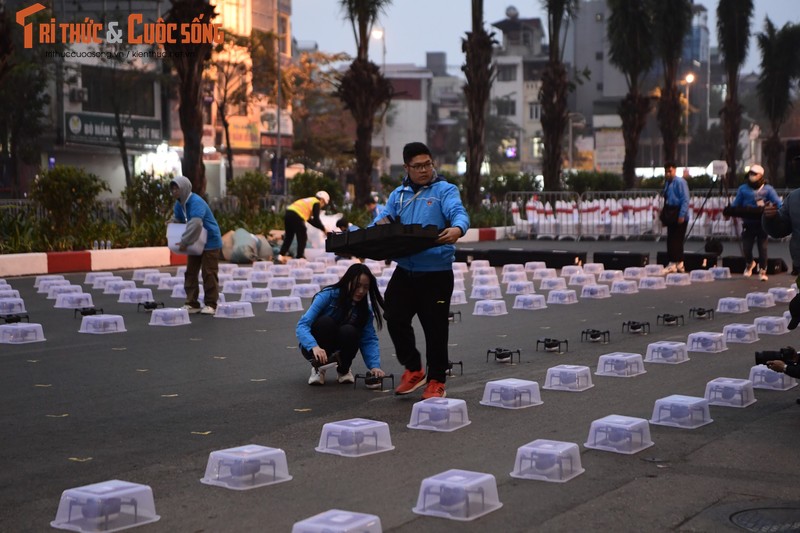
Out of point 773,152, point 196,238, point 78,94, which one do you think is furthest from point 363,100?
point 773,152

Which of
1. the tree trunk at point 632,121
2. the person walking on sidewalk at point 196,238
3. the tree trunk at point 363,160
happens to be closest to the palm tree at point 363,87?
the tree trunk at point 363,160

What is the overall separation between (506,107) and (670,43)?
69227mm

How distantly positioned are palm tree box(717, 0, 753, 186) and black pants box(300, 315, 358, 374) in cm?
4890

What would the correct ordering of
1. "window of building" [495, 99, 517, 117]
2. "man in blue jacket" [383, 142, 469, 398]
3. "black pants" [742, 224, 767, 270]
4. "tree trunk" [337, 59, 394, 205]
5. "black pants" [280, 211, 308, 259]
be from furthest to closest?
"window of building" [495, 99, 517, 117] → "tree trunk" [337, 59, 394, 205] → "black pants" [280, 211, 308, 259] → "black pants" [742, 224, 767, 270] → "man in blue jacket" [383, 142, 469, 398]

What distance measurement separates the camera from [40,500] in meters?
5.94

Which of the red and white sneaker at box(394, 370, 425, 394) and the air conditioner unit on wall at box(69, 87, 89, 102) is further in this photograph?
the air conditioner unit on wall at box(69, 87, 89, 102)

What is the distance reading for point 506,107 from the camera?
117750 mm

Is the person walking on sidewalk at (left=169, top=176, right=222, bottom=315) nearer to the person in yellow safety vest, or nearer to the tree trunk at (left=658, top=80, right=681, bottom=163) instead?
the person in yellow safety vest

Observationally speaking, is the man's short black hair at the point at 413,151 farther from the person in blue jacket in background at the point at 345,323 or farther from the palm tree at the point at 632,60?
the palm tree at the point at 632,60

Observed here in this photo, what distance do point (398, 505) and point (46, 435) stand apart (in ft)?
9.14

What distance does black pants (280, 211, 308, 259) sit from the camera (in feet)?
78.6

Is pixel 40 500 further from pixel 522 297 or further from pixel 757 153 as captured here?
pixel 757 153

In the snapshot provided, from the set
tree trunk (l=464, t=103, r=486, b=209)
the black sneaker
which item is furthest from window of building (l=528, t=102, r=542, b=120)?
the black sneaker

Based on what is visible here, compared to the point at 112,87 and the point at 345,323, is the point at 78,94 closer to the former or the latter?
the point at 112,87
